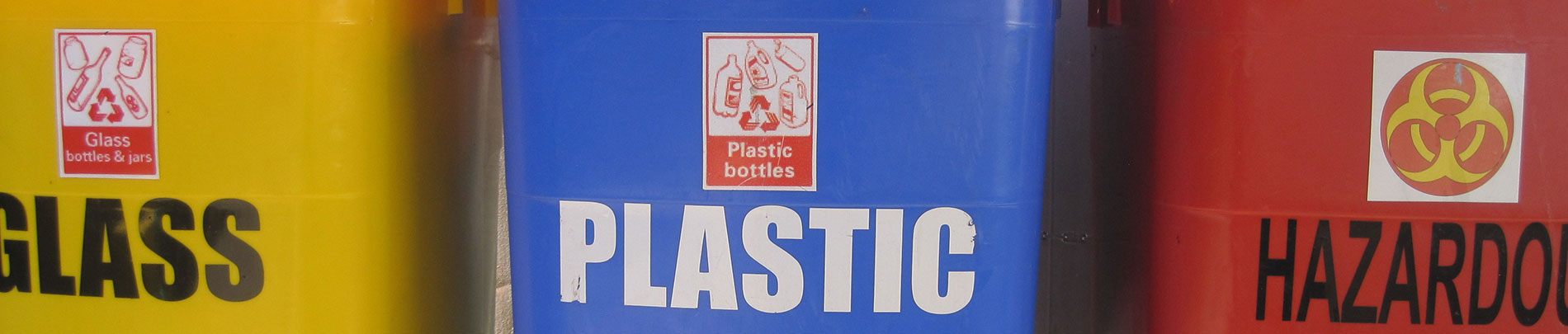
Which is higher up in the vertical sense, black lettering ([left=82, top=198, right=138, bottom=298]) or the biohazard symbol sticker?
the biohazard symbol sticker

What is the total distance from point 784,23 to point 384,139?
1.96 feet

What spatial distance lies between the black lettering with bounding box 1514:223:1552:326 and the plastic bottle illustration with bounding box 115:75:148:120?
1.75 meters

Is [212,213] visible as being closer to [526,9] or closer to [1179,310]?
[526,9]

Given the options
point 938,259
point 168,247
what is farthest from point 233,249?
point 938,259

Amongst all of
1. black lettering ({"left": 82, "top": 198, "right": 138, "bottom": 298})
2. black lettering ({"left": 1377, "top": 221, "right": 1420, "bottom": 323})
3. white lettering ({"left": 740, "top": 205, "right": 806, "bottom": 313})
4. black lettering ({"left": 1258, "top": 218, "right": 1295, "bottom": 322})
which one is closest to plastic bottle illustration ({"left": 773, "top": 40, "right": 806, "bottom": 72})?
white lettering ({"left": 740, "top": 205, "right": 806, "bottom": 313})

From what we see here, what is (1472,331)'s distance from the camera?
132 centimetres

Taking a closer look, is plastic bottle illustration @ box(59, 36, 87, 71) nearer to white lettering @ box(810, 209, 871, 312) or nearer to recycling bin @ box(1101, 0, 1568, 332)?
white lettering @ box(810, 209, 871, 312)

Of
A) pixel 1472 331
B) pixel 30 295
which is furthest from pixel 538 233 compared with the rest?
pixel 1472 331

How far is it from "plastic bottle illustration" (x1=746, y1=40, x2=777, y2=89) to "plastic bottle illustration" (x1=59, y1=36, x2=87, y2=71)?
2.80ft

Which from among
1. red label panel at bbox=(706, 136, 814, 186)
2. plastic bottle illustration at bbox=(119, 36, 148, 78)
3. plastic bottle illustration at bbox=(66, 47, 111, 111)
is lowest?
red label panel at bbox=(706, 136, 814, 186)

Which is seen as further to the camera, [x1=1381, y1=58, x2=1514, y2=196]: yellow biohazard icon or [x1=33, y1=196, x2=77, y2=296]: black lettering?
[x1=33, y1=196, x2=77, y2=296]: black lettering

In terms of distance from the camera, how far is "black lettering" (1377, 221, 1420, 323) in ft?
4.25

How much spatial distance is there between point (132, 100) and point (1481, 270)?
68.0 inches

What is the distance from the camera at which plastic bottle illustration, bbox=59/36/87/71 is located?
4.32ft
